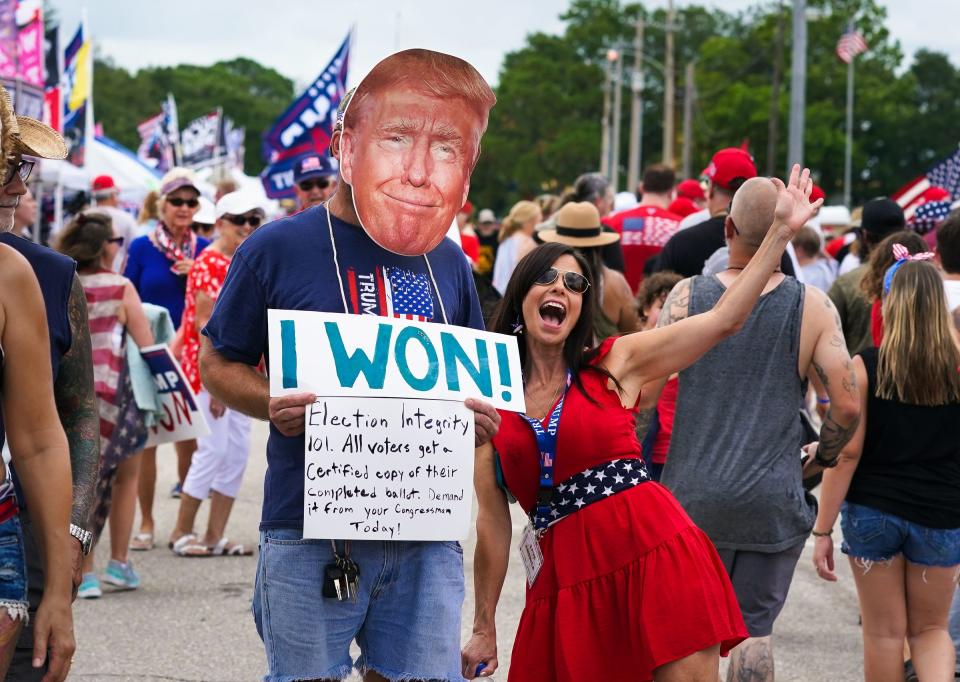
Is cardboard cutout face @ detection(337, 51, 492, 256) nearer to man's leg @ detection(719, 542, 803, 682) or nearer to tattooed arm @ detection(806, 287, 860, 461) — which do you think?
tattooed arm @ detection(806, 287, 860, 461)

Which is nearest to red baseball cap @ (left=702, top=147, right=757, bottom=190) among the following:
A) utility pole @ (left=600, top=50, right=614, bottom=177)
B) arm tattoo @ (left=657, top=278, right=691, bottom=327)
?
arm tattoo @ (left=657, top=278, right=691, bottom=327)

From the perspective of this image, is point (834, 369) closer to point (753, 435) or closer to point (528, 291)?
point (753, 435)

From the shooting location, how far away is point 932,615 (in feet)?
16.9

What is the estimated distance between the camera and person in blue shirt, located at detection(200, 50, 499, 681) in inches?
132

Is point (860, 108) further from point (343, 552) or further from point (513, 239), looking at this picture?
point (343, 552)

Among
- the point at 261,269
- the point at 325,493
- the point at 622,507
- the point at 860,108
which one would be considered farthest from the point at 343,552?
the point at 860,108

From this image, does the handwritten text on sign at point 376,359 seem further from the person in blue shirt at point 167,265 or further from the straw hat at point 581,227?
the person in blue shirt at point 167,265

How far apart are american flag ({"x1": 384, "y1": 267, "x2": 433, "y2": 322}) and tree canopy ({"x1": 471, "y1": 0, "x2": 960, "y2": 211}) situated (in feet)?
243

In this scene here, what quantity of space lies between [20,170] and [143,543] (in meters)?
5.77

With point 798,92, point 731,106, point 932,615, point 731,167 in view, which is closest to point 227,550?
point 731,167

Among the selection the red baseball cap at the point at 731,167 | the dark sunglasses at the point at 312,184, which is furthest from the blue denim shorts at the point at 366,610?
the dark sunglasses at the point at 312,184

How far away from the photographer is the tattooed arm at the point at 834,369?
190 inches

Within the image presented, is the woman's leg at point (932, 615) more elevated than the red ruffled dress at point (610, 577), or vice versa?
the red ruffled dress at point (610, 577)

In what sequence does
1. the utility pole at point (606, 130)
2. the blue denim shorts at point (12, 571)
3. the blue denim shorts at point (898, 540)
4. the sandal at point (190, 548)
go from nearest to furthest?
the blue denim shorts at point (12, 571) < the blue denim shorts at point (898, 540) < the sandal at point (190, 548) < the utility pole at point (606, 130)
